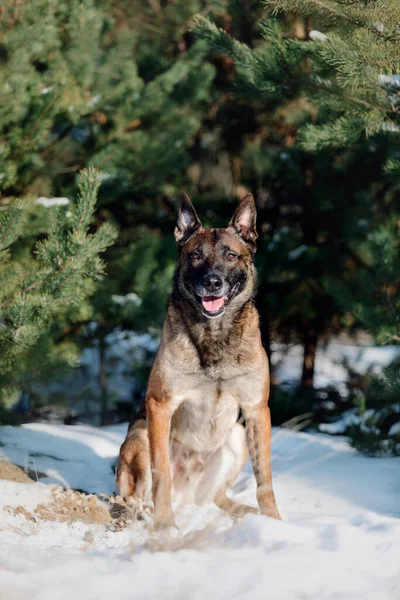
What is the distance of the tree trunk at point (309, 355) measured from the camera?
30.7 feet

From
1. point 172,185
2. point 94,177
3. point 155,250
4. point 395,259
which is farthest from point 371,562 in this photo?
point 172,185

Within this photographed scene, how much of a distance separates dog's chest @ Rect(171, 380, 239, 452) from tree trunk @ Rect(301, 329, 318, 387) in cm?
508

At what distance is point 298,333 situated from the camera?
9438 mm

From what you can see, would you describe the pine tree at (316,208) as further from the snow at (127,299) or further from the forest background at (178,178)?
the snow at (127,299)

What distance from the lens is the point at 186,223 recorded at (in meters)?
4.53

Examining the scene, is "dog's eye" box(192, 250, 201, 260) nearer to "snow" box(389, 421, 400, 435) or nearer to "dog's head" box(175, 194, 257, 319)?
"dog's head" box(175, 194, 257, 319)

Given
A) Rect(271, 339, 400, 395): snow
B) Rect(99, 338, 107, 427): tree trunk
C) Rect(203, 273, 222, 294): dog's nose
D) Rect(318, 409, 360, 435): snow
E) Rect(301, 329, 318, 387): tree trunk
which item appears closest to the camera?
Rect(203, 273, 222, 294): dog's nose

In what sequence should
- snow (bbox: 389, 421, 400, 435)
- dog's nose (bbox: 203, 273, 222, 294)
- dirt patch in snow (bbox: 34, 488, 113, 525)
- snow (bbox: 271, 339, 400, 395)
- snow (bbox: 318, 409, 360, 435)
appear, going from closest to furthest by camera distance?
dirt patch in snow (bbox: 34, 488, 113, 525) → dog's nose (bbox: 203, 273, 222, 294) → snow (bbox: 389, 421, 400, 435) → snow (bbox: 318, 409, 360, 435) → snow (bbox: 271, 339, 400, 395)

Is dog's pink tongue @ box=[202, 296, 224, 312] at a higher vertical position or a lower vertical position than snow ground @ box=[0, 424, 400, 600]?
higher

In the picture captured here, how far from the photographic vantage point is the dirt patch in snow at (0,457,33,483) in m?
4.73

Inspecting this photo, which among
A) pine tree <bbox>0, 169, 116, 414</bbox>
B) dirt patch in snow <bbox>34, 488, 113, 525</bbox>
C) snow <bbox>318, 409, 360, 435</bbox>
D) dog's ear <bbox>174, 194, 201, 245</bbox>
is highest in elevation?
dog's ear <bbox>174, 194, 201, 245</bbox>

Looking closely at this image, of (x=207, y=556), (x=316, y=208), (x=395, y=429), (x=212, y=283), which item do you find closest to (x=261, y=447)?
(x=212, y=283)

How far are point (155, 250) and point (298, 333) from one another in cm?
260

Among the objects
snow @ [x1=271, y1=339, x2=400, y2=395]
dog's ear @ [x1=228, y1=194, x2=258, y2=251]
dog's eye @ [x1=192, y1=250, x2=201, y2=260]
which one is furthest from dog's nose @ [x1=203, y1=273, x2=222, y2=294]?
snow @ [x1=271, y1=339, x2=400, y2=395]
